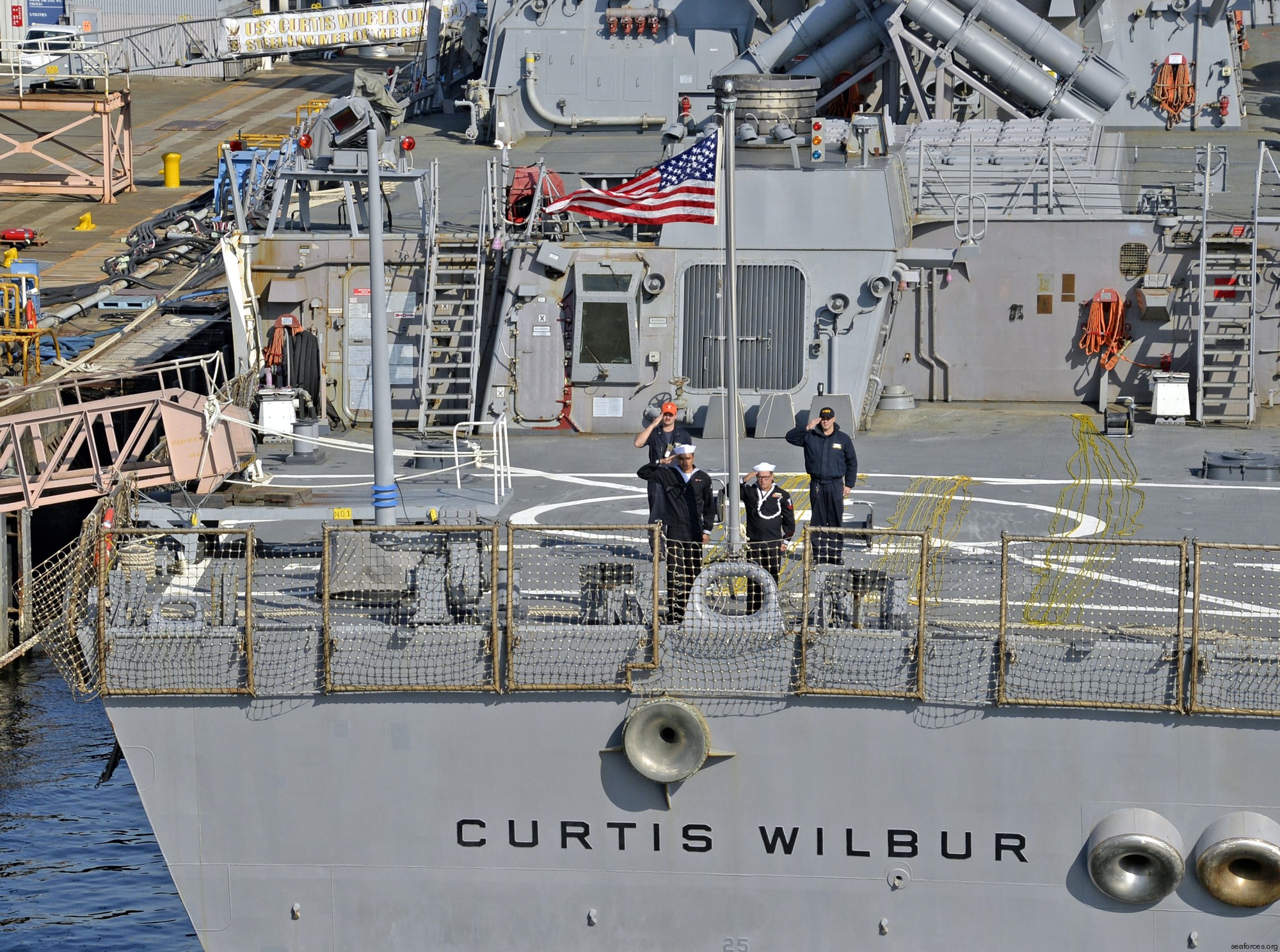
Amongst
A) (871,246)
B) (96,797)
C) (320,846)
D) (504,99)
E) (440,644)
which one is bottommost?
(96,797)

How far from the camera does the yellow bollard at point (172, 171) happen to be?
4194cm

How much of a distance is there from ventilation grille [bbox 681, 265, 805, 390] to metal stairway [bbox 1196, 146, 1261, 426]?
4479mm

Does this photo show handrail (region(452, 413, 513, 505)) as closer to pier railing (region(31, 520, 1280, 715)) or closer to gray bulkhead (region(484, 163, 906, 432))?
gray bulkhead (region(484, 163, 906, 432))

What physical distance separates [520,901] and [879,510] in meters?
5.17

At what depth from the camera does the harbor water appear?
17.6 meters

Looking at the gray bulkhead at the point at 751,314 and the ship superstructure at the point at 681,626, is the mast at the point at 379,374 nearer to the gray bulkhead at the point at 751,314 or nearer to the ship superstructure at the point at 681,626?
the ship superstructure at the point at 681,626

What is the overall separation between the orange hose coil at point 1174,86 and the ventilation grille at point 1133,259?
5.74 meters

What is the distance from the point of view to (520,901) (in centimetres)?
1307

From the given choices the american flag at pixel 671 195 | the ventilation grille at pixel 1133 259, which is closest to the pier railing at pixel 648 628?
the american flag at pixel 671 195

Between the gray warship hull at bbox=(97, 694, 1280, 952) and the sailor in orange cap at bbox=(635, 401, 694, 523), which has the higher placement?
the sailor in orange cap at bbox=(635, 401, 694, 523)

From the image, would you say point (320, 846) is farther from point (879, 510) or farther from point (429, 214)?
point (429, 214)

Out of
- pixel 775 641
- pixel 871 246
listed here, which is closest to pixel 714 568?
pixel 775 641

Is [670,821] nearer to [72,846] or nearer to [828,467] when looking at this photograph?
[828,467]

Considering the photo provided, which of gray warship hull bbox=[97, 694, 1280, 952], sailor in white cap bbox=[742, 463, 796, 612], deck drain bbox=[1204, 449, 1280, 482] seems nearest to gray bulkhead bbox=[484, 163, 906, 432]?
deck drain bbox=[1204, 449, 1280, 482]
